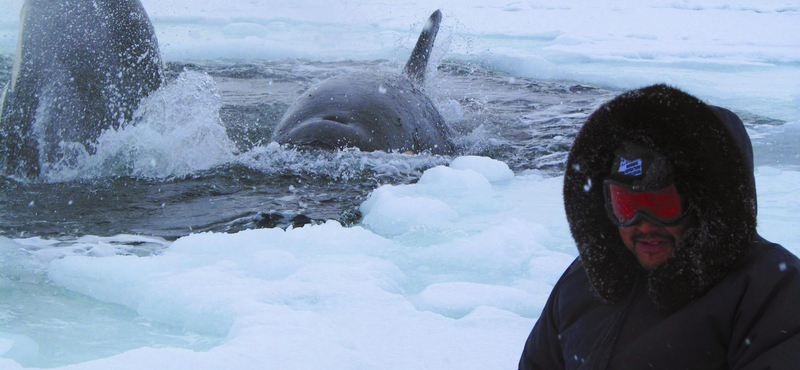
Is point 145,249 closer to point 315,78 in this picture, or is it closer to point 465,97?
point 465,97

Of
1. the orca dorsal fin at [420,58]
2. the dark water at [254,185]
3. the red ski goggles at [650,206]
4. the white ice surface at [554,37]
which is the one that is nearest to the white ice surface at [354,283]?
the dark water at [254,185]

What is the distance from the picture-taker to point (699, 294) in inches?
55.9

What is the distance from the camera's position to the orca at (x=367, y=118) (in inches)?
232

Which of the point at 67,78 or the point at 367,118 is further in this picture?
the point at 367,118

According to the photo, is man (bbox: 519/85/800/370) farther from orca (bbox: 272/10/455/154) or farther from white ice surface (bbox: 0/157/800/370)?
orca (bbox: 272/10/455/154)

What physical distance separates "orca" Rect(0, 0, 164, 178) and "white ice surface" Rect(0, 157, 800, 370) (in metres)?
1.08

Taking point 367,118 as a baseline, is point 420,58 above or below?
above

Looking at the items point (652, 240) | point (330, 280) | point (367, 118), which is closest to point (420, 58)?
point (367, 118)

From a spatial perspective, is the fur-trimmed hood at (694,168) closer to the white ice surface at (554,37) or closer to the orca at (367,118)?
the orca at (367,118)

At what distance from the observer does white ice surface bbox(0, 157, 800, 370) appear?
2.62m

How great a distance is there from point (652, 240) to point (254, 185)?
4017 mm

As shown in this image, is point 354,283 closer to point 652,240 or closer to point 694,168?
point 652,240

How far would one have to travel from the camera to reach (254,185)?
17.2 feet

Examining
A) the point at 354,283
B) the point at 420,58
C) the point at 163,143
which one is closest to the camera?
the point at 354,283
